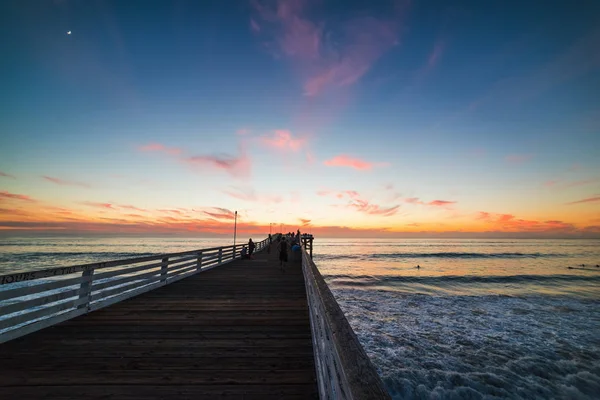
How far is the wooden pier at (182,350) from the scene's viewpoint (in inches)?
98.7

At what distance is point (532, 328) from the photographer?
13.7 metres

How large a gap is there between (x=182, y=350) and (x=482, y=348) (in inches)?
477

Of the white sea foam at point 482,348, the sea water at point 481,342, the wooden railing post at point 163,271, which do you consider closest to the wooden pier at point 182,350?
the wooden railing post at point 163,271

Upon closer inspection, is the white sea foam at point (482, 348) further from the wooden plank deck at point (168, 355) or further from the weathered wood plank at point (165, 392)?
the weathered wood plank at point (165, 392)

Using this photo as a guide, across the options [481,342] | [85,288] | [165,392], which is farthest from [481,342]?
[85,288]

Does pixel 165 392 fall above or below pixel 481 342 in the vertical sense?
above

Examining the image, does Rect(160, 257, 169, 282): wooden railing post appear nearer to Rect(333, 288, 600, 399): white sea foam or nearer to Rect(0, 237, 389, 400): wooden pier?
Rect(0, 237, 389, 400): wooden pier

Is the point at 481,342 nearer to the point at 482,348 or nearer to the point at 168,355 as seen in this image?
the point at 482,348

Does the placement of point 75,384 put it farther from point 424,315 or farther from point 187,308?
point 424,315

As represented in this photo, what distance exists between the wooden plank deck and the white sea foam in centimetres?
532

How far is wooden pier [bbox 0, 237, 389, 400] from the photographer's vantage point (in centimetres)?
251

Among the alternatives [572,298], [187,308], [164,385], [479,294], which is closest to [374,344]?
[187,308]

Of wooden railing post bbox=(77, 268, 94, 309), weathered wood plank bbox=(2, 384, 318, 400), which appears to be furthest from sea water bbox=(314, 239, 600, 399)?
wooden railing post bbox=(77, 268, 94, 309)

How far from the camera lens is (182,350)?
4418 millimetres
